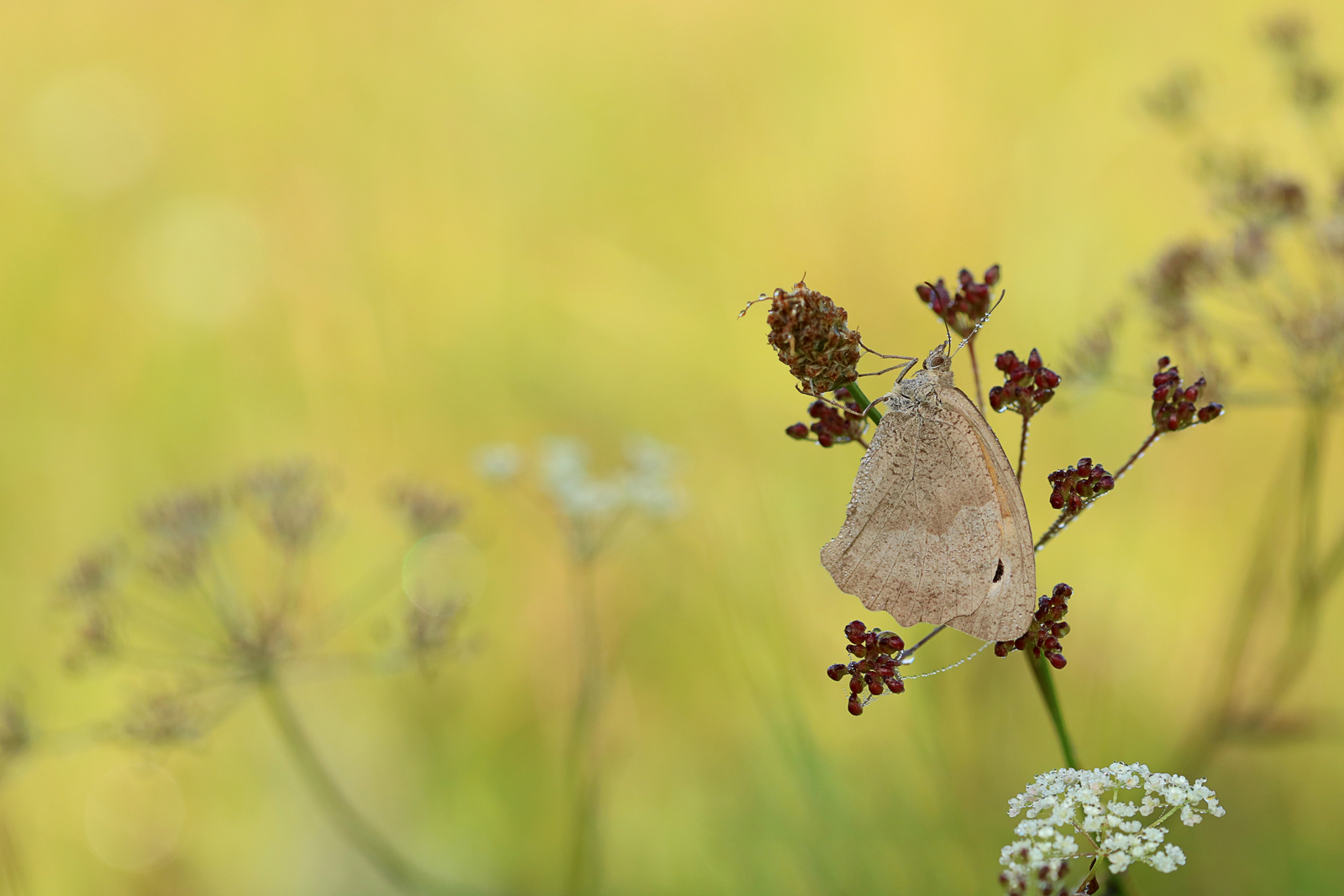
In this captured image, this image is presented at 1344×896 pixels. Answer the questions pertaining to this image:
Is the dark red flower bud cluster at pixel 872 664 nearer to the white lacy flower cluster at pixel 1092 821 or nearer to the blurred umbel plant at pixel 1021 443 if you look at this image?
the blurred umbel plant at pixel 1021 443

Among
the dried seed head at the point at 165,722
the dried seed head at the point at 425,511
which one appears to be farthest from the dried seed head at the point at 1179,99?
the dried seed head at the point at 165,722

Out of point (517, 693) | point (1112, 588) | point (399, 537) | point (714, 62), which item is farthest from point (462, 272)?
point (1112, 588)

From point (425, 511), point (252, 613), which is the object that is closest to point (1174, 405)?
point (425, 511)

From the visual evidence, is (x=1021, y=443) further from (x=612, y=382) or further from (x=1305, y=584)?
(x=612, y=382)

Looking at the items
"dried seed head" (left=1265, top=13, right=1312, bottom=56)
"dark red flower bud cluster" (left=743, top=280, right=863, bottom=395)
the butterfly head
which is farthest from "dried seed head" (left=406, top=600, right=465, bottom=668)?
"dried seed head" (left=1265, top=13, right=1312, bottom=56)

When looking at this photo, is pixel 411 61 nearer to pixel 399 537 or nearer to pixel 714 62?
pixel 714 62
